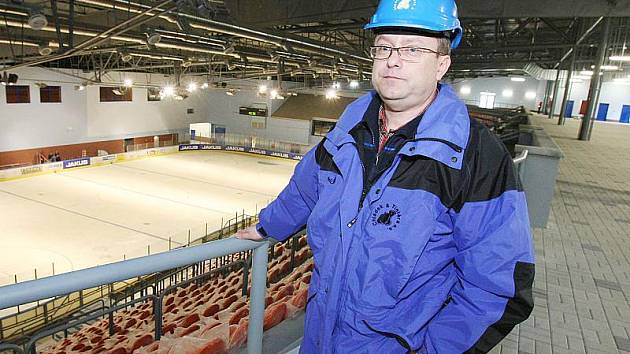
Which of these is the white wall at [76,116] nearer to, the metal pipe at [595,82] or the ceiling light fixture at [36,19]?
the ceiling light fixture at [36,19]

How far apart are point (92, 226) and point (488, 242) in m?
16.1

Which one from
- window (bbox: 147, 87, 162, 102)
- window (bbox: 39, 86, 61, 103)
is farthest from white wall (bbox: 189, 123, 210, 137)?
window (bbox: 39, 86, 61, 103)

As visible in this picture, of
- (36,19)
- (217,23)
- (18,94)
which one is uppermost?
(217,23)

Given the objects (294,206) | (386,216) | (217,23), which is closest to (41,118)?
(217,23)

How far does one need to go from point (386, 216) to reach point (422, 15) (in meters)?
0.72

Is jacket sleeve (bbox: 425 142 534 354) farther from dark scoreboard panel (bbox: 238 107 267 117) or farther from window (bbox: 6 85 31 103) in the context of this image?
dark scoreboard panel (bbox: 238 107 267 117)

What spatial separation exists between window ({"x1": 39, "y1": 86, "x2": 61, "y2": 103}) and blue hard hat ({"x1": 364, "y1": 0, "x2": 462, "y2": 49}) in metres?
28.0

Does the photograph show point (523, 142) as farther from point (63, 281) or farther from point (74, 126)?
point (74, 126)

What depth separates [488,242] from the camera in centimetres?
138

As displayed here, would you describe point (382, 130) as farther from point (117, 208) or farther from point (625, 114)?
point (625, 114)

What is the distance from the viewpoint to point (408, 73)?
5.08 ft

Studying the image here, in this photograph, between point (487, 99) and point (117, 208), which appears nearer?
point (117, 208)

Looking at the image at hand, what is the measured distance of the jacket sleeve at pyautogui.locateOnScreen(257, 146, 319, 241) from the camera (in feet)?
6.20

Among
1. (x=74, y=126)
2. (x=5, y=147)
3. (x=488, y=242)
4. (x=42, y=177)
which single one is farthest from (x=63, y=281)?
(x=74, y=126)
